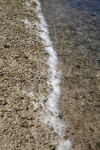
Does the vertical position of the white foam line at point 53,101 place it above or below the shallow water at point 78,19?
below

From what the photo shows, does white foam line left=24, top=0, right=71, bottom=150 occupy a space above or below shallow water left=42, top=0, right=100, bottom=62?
below

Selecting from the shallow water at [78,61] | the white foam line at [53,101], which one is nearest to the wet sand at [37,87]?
the shallow water at [78,61]

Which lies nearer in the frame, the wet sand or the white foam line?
the wet sand

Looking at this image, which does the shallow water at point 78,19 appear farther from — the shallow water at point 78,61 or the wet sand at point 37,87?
the wet sand at point 37,87

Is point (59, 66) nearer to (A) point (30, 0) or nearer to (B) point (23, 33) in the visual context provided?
(B) point (23, 33)

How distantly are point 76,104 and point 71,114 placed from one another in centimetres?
46

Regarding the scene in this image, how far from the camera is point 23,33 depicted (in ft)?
26.2

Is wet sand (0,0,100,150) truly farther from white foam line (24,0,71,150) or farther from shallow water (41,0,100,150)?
white foam line (24,0,71,150)

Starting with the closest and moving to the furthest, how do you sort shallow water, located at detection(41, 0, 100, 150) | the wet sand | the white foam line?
the wet sand → the white foam line → shallow water, located at detection(41, 0, 100, 150)

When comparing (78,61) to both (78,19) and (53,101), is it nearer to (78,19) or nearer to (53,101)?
(53,101)

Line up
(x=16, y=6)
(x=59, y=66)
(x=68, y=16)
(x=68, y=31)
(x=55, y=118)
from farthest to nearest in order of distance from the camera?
(x=68, y=16)
(x=16, y=6)
(x=68, y=31)
(x=59, y=66)
(x=55, y=118)

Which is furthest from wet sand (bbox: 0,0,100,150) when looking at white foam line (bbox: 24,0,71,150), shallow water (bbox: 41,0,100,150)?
white foam line (bbox: 24,0,71,150)

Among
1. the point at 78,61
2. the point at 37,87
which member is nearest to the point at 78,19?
the point at 78,61

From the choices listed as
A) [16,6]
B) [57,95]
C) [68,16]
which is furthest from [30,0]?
[57,95]
